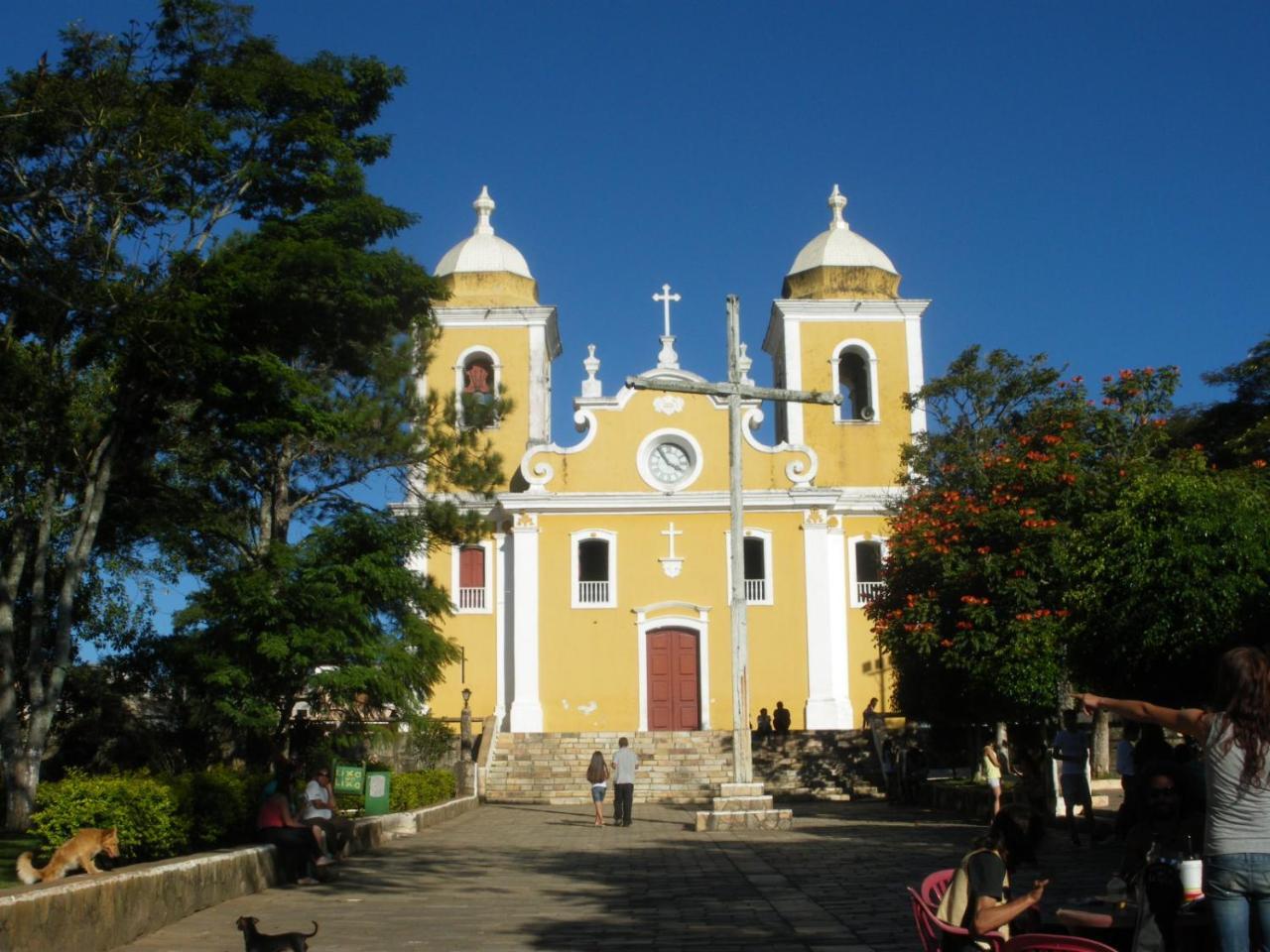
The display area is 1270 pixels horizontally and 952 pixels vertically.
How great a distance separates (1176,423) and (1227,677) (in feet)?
104

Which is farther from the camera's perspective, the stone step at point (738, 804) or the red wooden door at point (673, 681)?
the red wooden door at point (673, 681)

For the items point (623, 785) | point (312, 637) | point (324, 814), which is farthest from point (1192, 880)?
point (623, 785)

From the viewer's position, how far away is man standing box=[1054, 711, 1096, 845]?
44.1 ft

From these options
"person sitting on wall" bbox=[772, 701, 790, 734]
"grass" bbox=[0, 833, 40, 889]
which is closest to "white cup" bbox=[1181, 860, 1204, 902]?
"grass" bbox=[0, 833, 40, 889]

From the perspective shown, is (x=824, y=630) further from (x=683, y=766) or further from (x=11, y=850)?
(x=11, y=850)

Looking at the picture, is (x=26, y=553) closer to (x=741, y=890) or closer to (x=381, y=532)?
(x=381, y=532)

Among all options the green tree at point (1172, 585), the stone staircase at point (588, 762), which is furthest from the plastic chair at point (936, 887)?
the stone staircase at point (588, 762)

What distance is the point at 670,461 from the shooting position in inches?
1221

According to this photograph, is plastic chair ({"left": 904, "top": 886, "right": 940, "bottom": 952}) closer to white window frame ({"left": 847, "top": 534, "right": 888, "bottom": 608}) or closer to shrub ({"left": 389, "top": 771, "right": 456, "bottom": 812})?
shrub ({"left": 389, "top": 771, "right": 456, "bottom": 812})

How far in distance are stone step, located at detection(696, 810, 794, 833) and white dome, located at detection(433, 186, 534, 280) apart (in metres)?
19.5

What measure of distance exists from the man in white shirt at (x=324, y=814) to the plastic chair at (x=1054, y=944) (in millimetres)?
9270

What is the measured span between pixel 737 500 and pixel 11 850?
9760 mm

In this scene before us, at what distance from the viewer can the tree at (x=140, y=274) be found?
54.1 feet

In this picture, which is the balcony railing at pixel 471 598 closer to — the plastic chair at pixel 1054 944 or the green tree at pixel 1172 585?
the green tree at pixel 1172 585
